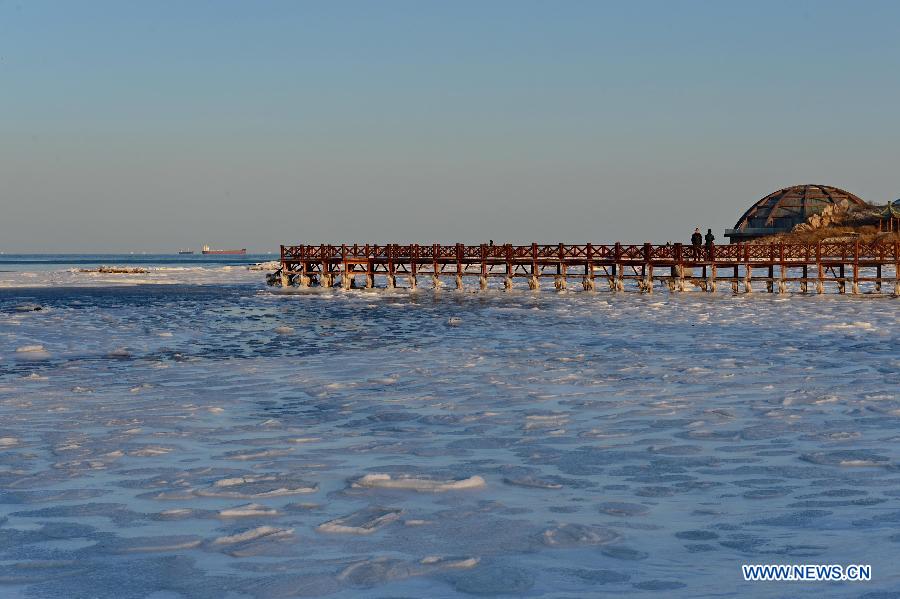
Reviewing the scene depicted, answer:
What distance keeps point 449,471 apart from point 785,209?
83.2m

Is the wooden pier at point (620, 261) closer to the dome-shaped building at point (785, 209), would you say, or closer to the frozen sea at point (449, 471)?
the frozen sea at point (449, 471)

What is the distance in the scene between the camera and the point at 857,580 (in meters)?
5.05

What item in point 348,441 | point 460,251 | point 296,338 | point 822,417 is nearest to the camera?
point 348,441

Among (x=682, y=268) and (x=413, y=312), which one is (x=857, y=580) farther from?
(x=682, y=268)

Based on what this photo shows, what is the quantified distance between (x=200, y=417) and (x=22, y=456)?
92.5 inches

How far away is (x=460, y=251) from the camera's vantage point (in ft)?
164

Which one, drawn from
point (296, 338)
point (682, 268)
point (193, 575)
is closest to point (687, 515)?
point (193, 575)

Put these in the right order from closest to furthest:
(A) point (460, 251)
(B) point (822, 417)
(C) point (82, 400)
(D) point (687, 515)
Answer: (D) point (687, 515), (B) point (822, 417), (C) point (82, 400), (A) point (460, 251)

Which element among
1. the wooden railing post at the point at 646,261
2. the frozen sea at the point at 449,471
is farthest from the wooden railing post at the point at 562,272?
the frozen sea at the point at 449,471

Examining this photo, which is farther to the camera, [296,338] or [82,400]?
[296,338]

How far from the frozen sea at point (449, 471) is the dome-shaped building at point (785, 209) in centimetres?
6993

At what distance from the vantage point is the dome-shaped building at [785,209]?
83562 mm

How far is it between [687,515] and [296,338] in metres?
15.7

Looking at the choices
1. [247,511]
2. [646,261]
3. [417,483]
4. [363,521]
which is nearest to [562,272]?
[646,261]
